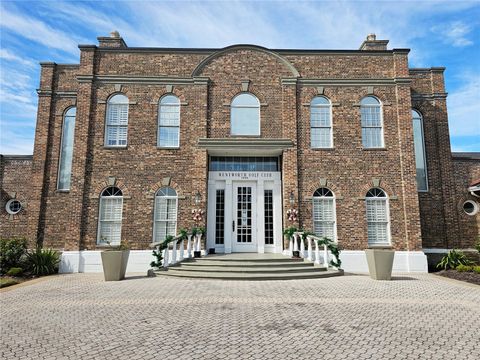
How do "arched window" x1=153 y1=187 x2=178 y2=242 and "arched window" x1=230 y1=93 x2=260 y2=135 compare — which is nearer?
"arched window" x1=153 y1=187 x2=178 y2=242

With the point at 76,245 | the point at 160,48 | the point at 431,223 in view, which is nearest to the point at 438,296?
the point at 431,223

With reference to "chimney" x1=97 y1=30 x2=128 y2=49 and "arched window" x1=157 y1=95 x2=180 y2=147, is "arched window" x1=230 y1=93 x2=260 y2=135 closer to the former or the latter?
"arched window" x1=157 y1=95 x2=180 y2=147

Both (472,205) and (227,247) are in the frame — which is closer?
(227,247)

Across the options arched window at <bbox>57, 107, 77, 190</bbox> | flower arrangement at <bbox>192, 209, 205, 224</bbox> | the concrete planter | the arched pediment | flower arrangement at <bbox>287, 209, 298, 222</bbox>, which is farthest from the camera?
arched window at <bbox>57, 107, 77, 190</bbox>

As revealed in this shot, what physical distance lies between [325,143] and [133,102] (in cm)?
809

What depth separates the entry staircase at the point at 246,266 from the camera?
995cm

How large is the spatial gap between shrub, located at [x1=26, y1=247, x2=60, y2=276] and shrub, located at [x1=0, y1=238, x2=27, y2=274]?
12.5 inches

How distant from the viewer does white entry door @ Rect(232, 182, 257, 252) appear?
12.9 meters

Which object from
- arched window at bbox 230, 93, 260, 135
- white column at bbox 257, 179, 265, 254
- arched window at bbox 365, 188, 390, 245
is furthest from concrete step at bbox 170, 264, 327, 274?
arched window at bbox 230, 93, 260, 135

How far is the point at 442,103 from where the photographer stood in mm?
14766

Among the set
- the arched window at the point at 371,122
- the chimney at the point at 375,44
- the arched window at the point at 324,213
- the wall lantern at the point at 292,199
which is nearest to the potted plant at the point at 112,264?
the wall lantern at the point at 292,199

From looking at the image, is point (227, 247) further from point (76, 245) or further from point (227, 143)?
point (76, 245)

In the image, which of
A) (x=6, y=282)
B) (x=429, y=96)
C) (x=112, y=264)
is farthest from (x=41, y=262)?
(x=429, y=96)

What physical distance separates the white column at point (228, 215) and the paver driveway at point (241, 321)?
3.81 metres
